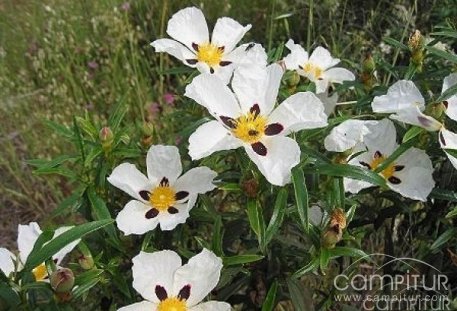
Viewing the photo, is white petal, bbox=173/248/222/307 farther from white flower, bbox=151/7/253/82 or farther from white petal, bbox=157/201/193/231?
white flower, bbox=151/7/253/82

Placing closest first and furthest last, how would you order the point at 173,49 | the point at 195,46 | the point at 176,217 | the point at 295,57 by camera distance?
the point at 176,217, the point at 173,49, the point at 195,46, the point at 295,57

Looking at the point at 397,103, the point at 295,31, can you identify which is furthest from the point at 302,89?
the point at 295,31

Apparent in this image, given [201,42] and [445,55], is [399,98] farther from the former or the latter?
[201,42]

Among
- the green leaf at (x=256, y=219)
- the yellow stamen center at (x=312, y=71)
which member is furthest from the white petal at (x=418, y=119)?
the yellow stamen center at (x=312, y=71)

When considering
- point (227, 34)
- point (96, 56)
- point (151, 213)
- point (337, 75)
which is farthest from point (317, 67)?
point (96, 56)

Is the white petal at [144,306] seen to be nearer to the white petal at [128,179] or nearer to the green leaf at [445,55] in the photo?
the white petal at [128,179]

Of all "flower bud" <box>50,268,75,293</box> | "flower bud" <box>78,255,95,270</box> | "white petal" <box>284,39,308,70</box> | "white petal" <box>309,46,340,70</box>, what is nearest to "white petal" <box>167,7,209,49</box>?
"white petal" <box>284,39,308,70</box>

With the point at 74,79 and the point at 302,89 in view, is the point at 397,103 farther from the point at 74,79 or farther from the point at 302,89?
the point at 74,79
